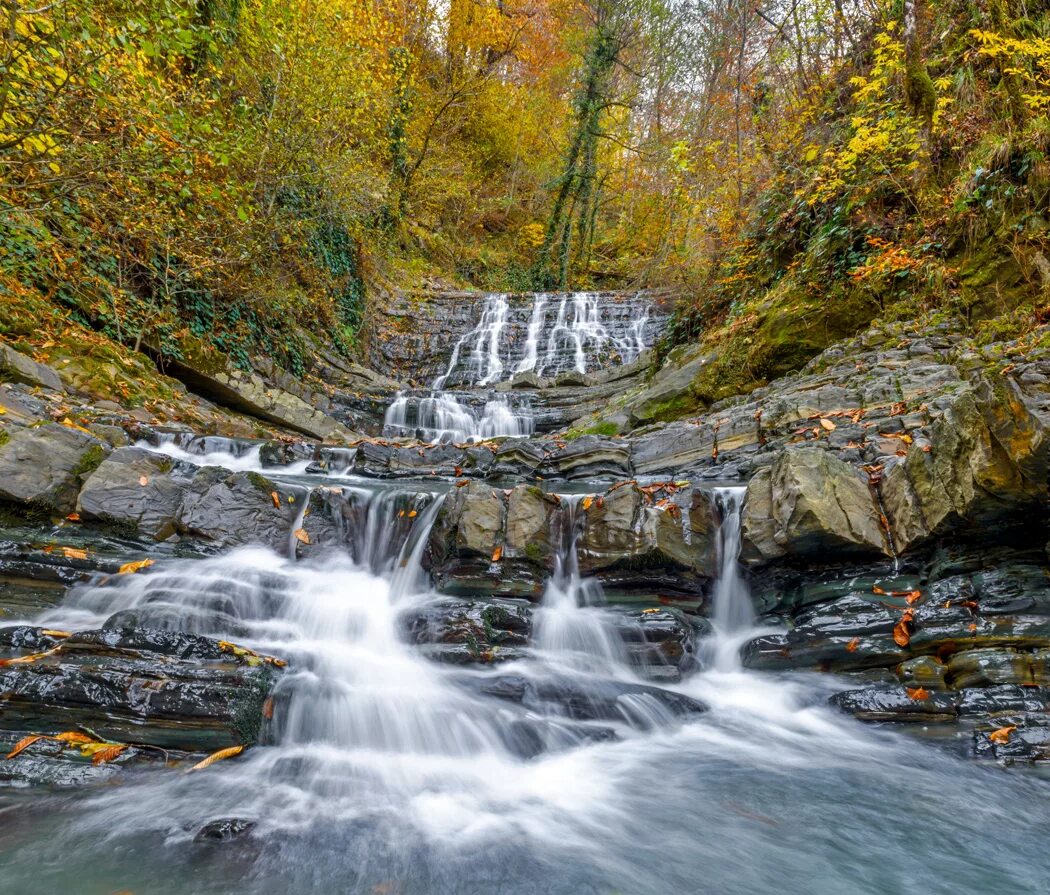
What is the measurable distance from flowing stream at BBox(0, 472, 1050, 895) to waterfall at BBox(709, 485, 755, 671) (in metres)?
0.03

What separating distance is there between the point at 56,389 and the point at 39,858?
6492mm

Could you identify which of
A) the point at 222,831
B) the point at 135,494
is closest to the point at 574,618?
the point at 222,831

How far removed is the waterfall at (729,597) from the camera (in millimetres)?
4594

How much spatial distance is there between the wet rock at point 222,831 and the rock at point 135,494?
3411 millimetres

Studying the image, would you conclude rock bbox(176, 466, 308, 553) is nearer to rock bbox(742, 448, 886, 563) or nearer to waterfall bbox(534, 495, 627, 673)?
waterfall bbox(534, 495, 627, 673)

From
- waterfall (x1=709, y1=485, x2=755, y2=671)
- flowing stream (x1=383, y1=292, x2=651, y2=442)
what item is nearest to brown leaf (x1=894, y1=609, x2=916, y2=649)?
waterfall (x1=709, y1=485, x2=755, y2=671)

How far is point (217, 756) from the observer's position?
2.96 meters

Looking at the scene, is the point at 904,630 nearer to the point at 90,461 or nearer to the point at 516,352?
the point at 90,461

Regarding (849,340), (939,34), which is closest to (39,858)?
(849,340)

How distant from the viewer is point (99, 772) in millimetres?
2686

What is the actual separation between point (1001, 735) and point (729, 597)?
196 centimetres

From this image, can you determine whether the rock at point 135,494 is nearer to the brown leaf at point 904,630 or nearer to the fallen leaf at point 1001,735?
the brown leaf at point 904,630

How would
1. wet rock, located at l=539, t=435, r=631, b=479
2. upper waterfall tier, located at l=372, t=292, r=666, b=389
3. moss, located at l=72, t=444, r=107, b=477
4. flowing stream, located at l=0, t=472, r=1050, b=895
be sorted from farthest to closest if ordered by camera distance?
upper waterfall tier, located at l=372, t=292, r=666, b=389 → wet rock, located at l=539, t=435, r=631, b=479 → moss, located at l=72, t=444, r=107, b=477 → flowing stream, located at l=0, t=472, r=1050, b=895

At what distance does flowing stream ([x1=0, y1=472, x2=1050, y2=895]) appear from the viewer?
7.68ft
